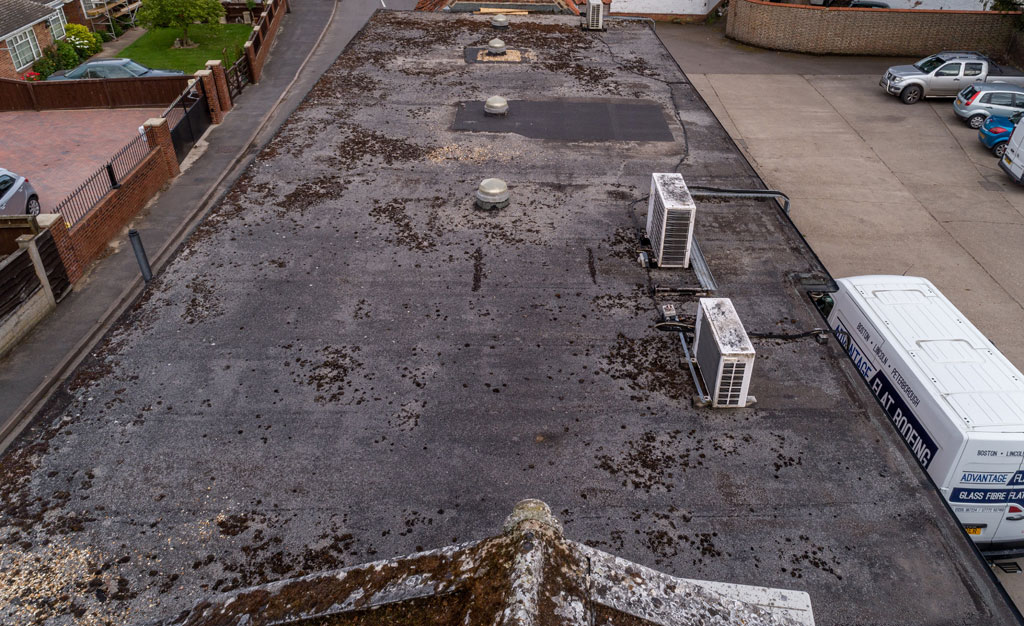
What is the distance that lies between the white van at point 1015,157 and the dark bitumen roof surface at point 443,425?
16.5 m

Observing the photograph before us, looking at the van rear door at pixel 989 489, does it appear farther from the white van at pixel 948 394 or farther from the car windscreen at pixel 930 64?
the car windscreen at pixel 930 64

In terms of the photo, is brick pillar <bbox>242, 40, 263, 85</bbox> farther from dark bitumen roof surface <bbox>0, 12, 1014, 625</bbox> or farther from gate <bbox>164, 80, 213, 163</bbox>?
dark bitumen roof surface <bbox>0, 12, 1014, 625</bbox>

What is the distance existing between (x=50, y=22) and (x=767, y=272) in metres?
43.7

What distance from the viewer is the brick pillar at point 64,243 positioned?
1580 centimetres

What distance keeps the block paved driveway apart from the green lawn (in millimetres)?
8479

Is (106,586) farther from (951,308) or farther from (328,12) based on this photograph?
(328,12)

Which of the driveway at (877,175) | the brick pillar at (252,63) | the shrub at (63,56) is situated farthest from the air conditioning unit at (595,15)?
the shrub at (63,56)

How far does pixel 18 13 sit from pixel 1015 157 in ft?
153

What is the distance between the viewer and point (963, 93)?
2916 centimetres

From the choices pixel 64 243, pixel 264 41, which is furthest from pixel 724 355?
pixel 264 41

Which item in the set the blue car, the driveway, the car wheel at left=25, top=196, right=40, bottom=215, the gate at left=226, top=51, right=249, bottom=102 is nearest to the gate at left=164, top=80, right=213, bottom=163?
the gate at left=226, top=51, right=249, bottom=102

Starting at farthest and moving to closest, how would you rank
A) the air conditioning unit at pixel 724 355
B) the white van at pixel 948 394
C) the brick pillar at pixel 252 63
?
the brick pillar at pixel 252 63 → the white van at pixel 948 394 → the air conditioning unit at pixel 724 355

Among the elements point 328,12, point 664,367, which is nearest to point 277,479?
point 664,367

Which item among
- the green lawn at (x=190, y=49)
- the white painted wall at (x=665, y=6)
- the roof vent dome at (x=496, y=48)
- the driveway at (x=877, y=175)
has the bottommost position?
the driveway at (x=877, y=175)
